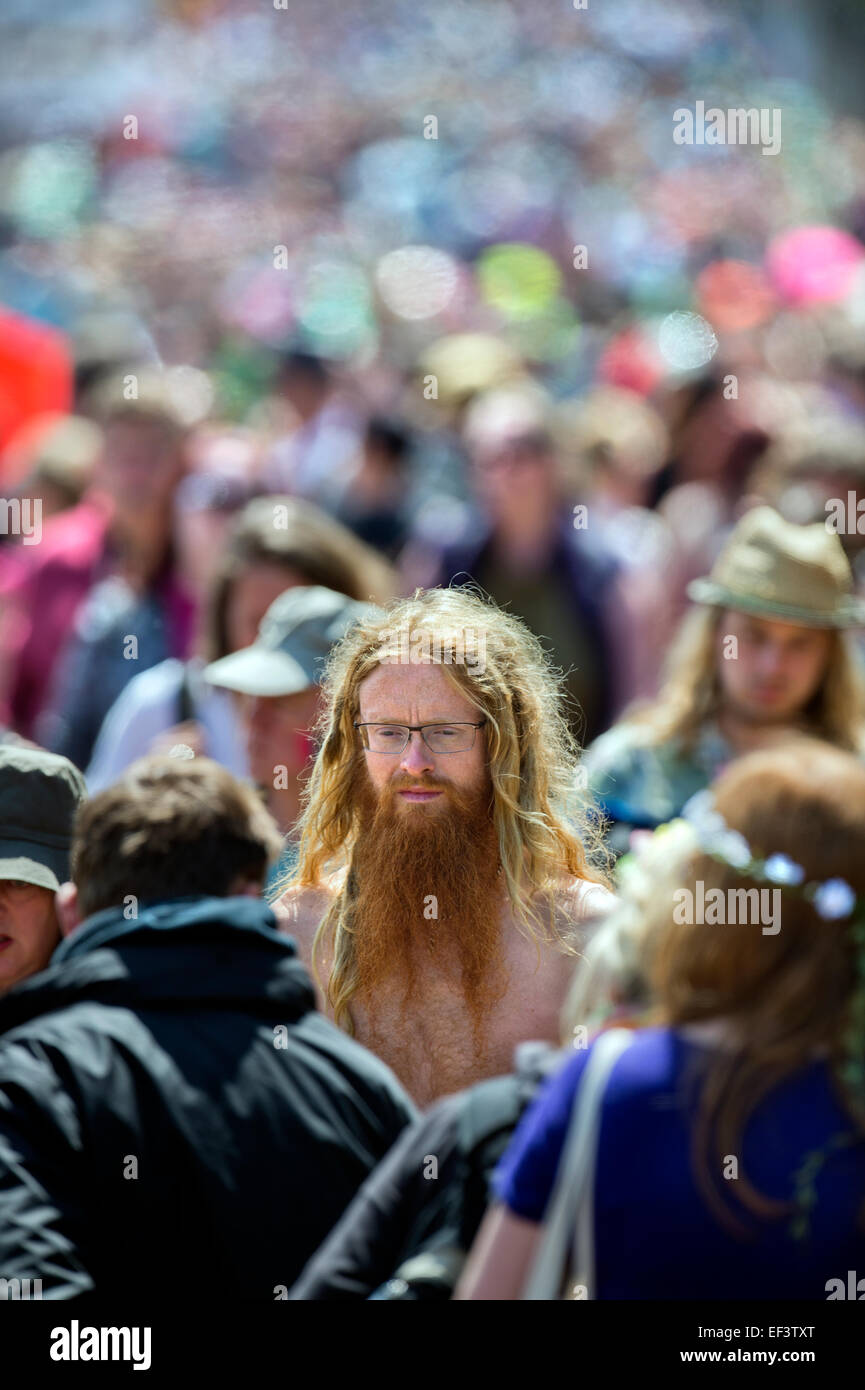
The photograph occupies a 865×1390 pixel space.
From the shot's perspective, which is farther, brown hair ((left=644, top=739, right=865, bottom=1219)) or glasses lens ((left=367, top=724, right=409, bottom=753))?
glasses lens ((left=367, top=724, right=409, bottom=753))

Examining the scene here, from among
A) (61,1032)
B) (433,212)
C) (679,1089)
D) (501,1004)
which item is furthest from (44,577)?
(433,212)

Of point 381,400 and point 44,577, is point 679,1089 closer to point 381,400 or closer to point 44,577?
point 44,577

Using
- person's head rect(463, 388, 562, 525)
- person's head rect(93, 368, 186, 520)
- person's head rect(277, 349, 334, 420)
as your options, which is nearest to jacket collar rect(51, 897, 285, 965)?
person's head rect(93, 368, 186, 520)

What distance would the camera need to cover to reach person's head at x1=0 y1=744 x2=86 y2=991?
123 inches

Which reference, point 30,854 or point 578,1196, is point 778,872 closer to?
point 578,1196

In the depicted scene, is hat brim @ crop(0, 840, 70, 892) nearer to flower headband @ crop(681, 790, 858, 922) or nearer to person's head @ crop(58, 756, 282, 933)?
person's head @ crop(58, 756, 282, 933)

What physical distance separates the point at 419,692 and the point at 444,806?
0.19 m

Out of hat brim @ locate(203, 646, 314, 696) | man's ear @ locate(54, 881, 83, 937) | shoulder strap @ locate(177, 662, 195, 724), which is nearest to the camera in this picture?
man's ear @ locate(54, 881, 83, 937)

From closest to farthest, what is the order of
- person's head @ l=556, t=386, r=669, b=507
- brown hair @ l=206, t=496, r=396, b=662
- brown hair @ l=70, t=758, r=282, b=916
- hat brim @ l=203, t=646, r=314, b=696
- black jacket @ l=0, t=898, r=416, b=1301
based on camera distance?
1. black jacket @ l=0, t=898, r=416, b=1301
2. brown hair @ l=70, t=758, r=282, b=916
3. hat brim @ l=203, t=646, r=314, b=696
4. brown hair @ l=206, t=496, r=396, b=662
5. person's head @ l=556, t=386, r=669, b=507

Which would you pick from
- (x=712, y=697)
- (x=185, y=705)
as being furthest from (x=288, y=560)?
(x=712, y=697)

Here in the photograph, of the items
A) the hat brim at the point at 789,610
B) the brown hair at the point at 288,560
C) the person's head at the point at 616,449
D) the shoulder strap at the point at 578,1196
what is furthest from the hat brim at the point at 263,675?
the person's head at the point at 616,449

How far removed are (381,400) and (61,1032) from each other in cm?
658

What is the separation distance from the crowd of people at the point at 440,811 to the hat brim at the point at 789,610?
0.05 ft

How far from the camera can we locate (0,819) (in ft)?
10.4
